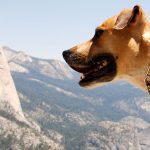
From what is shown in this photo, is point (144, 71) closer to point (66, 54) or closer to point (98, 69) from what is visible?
point (98, 69)

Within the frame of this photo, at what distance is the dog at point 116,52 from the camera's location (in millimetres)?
5887

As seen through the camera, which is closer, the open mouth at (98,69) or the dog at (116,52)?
the dog at (116,52)

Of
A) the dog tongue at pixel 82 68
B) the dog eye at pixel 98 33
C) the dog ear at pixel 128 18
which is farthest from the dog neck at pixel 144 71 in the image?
the dog eye at pixel 98 33

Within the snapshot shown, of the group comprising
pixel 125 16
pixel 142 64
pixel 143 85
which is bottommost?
pixel 143 85

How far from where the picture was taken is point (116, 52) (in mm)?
6129

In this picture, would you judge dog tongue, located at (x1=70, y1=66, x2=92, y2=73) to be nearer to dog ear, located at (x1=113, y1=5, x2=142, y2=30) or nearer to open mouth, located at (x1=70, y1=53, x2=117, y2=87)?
open mouth, located at (x1=70, y1=53, x2=117, y2=87)

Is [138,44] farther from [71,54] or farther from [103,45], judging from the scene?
[71,54]

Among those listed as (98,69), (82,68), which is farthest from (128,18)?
(82,68)

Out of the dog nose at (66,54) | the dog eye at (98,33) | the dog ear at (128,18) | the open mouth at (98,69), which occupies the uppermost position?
the dog ear at (128,18)

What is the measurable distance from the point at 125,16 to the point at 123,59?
1.97 ft

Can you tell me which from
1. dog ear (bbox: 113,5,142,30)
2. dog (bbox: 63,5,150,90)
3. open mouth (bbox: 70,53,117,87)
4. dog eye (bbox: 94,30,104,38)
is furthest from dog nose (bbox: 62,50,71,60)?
dog ear (bbox: 113,5,142,30)

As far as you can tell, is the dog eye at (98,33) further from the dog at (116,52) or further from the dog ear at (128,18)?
the dog ear at (128,18)

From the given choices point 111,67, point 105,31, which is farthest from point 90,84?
point 105,31

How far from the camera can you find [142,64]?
5840mm
